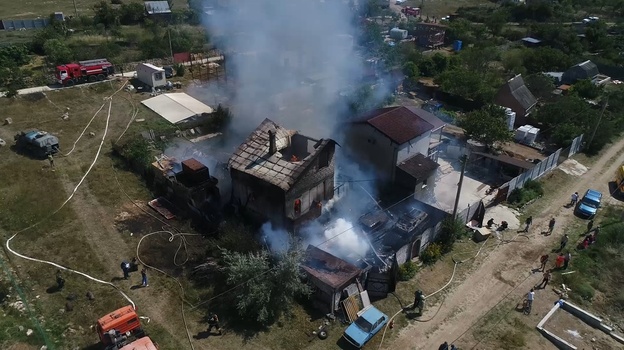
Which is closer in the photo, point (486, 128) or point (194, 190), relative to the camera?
point (194, 190)

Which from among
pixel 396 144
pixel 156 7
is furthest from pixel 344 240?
pixel 156 7

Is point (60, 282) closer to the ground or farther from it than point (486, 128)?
closer to the ground

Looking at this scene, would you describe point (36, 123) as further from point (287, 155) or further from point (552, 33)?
point (552, 33)

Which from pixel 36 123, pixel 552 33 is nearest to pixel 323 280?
pixel 36 123

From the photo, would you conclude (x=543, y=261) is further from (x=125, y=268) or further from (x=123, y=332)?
(x=125, y=268)

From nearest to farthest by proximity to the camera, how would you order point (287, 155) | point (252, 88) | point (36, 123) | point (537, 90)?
point (287, 155) → point (36, 123) → point (252, 88) → point (537, 90)

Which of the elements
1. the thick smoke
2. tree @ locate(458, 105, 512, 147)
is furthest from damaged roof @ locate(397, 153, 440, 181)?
the thick smoke
